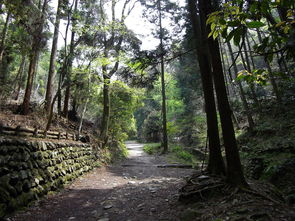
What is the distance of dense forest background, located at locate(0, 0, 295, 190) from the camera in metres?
1.81

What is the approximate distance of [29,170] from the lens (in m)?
4.43

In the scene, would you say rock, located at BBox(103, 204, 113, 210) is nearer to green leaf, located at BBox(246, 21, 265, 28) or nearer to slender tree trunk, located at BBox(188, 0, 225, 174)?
slender tree trunk, located at BBox(188, 0, 225, 174)

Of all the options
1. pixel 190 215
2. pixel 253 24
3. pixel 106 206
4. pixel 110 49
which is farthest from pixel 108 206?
pixel 110 49

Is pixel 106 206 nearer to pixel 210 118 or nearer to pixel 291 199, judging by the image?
pixel 210 118

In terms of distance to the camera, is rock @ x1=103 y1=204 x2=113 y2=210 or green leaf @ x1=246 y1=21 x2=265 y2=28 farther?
rock @ x1=103 y1=204 x2=113 y2=210

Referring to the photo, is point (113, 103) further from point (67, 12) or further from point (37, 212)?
point (37, 212)

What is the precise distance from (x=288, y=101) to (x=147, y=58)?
31.5 ft

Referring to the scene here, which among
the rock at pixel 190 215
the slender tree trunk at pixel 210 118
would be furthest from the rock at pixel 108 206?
the slender tree trunk at pixel 210 118

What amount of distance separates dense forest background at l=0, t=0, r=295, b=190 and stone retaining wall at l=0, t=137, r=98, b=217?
2.03 m

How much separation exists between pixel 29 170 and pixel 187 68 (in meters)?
15.5

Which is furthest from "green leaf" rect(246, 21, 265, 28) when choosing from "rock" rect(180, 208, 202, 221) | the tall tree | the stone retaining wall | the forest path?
the tall tree

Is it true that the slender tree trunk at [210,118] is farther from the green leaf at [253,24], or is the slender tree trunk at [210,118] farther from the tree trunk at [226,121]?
the green leaf at [253,24]

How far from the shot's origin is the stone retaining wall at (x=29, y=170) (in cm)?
363

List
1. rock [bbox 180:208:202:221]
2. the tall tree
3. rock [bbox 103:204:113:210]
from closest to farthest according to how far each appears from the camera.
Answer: rock [bbox 180:208:202:221], rock [bbox 103:204:113:210], the tall tree
